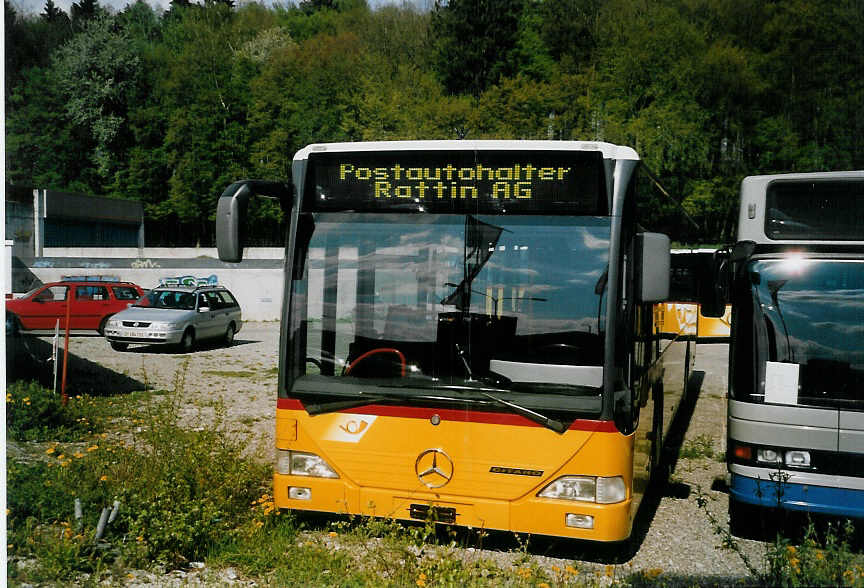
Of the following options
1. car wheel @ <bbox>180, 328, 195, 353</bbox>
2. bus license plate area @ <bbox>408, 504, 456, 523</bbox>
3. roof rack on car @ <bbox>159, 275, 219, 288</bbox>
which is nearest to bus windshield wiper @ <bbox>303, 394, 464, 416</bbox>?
bus license plate area @ <bbox>408, 504, 456, 523</bbox>

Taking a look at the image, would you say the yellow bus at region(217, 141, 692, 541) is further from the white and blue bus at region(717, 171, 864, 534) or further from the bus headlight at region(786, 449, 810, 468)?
the bus headlight at region(786, 449, 810, 468)

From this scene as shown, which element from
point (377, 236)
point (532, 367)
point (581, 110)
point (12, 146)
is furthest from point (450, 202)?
point (581, 110)

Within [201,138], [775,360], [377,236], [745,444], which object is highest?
[201,138]

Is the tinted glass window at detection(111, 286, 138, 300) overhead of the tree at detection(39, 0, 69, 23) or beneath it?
beneath

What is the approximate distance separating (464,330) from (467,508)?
1152mm

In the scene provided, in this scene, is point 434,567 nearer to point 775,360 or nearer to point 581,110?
point 775,360

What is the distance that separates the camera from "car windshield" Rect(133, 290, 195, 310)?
21359 millimetres

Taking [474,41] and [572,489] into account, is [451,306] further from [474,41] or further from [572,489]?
[474,41]

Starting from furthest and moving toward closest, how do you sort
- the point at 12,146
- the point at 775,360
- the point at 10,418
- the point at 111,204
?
the point at 111,204, the point at 10,418, the point at 12,146, the point at 775,360

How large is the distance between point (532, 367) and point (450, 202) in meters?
1.19

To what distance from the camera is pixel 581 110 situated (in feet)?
157

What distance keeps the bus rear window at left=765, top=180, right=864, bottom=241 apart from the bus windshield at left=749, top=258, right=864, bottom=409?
264 millimetres

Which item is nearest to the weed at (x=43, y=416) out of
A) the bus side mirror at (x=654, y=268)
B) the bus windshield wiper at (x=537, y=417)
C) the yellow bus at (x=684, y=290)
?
the bus windshield wiper at (x=537, y=417)

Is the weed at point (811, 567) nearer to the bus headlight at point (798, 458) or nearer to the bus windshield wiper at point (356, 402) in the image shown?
the bus headlight at point (798, 458)
